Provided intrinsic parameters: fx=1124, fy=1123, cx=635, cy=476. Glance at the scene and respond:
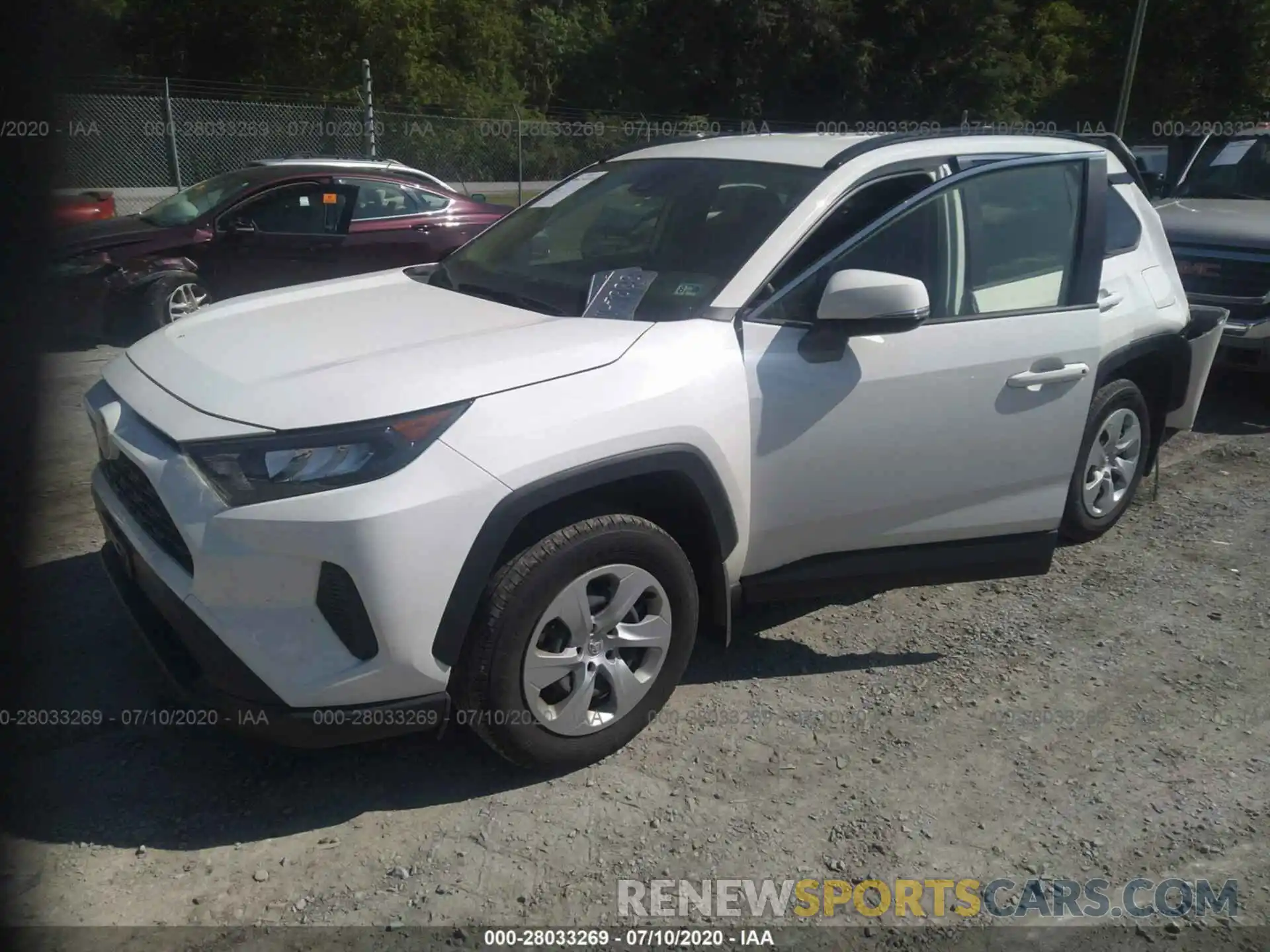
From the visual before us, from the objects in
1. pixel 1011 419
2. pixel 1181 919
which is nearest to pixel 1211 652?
pixel 1011 419

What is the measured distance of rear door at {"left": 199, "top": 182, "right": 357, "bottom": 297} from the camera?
9.43m

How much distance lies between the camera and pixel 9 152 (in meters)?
10.9

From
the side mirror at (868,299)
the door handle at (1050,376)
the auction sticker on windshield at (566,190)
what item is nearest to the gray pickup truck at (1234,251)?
the door handle at (1050,376)

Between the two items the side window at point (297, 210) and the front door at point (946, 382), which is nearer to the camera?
the front door at point (946, 382)

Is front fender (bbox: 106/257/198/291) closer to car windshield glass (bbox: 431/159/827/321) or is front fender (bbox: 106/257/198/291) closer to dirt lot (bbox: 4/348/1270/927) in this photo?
dirt lot (bbox: 4/348/1270/927)

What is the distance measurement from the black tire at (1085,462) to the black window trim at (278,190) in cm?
699

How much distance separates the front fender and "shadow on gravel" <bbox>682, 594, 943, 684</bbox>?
21.8 ft

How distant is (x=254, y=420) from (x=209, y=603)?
49 cm

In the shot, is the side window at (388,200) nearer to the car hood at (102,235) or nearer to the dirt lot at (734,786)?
the car hood at (102,235)

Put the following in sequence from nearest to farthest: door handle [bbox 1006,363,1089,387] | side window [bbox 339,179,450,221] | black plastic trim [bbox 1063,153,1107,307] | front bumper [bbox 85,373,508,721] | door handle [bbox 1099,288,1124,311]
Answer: front bumper [bbox 85,373,508,721], door handle [bbox 1006,363,1089,387], black plastic trim [bbox 1063,153,1107,307], door handle [bbox 1099,288,1124,311], side window [bbox 339,179,450,221]

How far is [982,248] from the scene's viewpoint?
162 inches

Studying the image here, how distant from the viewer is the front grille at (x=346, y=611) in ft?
9.20

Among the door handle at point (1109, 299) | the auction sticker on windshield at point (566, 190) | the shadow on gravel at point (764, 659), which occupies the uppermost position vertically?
the auction sticker on windshield at point (566, 190)

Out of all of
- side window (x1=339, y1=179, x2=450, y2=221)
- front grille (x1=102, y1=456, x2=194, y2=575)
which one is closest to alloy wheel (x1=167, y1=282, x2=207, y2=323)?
side window (x1=339, y1=179, x2=450, y2=221)
